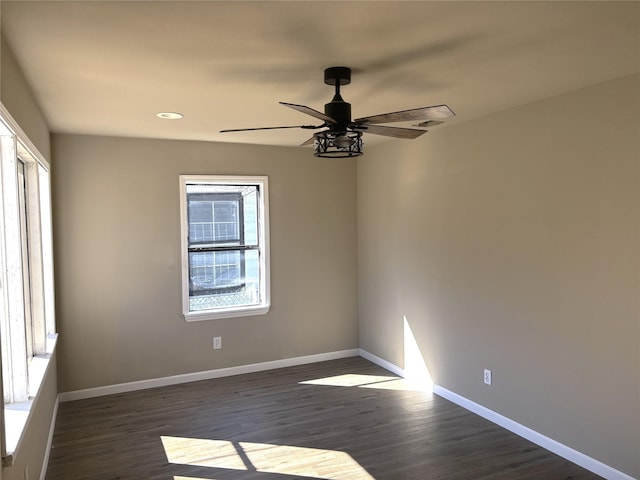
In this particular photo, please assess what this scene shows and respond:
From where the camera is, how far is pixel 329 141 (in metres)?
2.44

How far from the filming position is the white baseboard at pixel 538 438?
118 inches

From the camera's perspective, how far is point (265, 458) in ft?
10.9

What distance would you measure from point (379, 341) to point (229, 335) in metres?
1.60

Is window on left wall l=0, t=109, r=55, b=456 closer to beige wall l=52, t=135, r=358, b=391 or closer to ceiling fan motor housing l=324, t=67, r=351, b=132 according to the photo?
beige wall l=52, t=135, r=358, b=391

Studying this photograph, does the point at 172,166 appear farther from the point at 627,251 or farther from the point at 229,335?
the point at 627,251

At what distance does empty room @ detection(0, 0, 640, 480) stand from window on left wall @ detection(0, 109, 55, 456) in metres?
0.02

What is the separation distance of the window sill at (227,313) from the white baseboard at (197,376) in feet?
1.77

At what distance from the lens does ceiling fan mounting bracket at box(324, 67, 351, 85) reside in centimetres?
249

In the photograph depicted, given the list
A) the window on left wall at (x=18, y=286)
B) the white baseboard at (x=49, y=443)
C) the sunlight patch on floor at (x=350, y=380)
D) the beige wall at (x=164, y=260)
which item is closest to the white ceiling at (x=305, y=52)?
the window on left wall at (x=18, y=286)

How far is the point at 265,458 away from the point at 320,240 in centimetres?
262

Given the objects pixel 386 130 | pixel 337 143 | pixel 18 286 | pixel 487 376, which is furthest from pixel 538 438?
pixel 18 286

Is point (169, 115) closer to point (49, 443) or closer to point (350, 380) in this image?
point (49, 443)

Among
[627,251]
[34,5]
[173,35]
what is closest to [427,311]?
[627,251]

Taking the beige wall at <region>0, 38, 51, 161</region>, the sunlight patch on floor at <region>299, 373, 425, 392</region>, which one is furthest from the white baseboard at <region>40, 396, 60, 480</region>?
the sunlight patch on floor at <region>299, 373, 425, 392</region>
